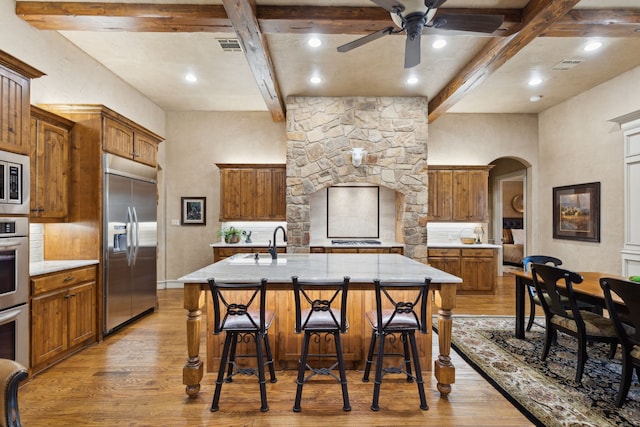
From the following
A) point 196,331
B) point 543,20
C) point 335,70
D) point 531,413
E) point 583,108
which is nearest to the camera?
point 531,413

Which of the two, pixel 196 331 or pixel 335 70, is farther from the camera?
Answer: pixel 335 70

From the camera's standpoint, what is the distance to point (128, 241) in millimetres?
4496

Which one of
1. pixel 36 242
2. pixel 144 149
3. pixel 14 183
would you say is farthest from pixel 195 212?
pixel 14 183

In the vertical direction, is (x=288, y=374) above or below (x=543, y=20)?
below

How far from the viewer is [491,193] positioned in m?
9.23

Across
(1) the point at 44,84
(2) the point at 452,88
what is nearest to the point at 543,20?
(2) the point at 452,88

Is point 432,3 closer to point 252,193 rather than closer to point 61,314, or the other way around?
point 61,314

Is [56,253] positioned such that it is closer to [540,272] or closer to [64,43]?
[64,43]

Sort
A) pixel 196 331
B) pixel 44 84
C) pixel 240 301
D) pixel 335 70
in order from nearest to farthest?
pixel 196 331 → pixel 240 301 → pixel 44 84 → pixel 335 70

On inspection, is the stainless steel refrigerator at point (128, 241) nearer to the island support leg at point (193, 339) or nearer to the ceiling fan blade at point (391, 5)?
the island support leg at point (193, 339)

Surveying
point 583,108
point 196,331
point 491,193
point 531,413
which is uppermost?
point 583,108

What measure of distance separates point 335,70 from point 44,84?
11.8ft

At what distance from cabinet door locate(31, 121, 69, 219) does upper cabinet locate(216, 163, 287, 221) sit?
288 cm

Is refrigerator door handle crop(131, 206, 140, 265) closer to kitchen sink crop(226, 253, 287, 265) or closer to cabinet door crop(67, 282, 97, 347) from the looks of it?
cabinet door crop(67, 282, 97, 347)
